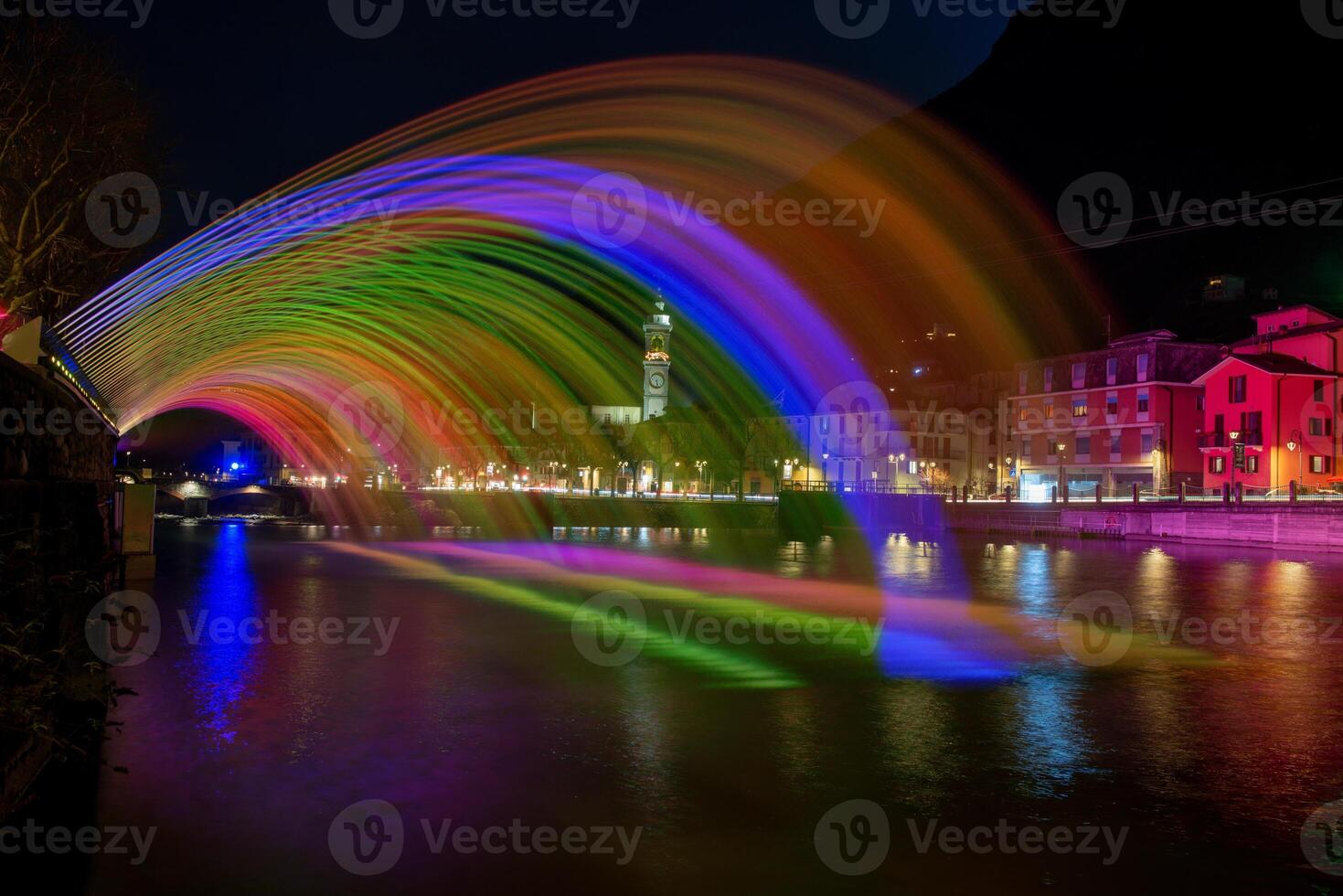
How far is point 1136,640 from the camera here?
1864cm

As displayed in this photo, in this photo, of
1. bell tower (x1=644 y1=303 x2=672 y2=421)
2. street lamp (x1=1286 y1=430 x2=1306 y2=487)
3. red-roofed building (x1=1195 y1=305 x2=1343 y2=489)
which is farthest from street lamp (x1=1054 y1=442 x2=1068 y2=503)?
bell tower (x1=644 y1=303 x2=672 y2=421)

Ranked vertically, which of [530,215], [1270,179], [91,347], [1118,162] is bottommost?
[91,347]

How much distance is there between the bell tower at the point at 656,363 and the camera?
→ 15162 centimetres

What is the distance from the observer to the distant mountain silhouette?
10406 centimetres

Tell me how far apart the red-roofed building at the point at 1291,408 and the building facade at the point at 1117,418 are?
29.3ft

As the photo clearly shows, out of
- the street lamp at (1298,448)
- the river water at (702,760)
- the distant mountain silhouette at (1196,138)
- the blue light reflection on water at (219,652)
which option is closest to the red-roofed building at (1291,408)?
the street lamp at (1298,448)

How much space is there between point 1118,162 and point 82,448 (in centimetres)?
16509

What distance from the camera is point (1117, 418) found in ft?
250

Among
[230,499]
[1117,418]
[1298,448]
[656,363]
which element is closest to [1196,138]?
[656,363]

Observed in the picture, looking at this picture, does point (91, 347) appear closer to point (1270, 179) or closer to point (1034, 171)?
point (1270, 179)

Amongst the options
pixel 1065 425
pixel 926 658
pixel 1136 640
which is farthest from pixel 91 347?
pixel 1065 425

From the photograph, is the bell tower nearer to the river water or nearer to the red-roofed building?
the red-roofed building

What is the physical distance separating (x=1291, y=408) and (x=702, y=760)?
62.6 metres

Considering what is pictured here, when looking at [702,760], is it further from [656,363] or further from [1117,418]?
[656,363]
